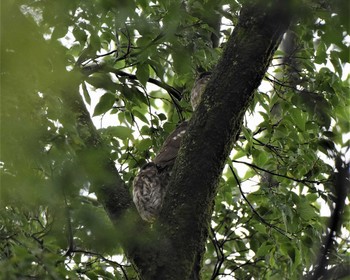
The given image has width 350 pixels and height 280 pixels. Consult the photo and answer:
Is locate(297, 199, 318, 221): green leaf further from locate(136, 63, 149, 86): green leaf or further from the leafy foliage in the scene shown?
locate(136, 63, 149, 86): green leaf

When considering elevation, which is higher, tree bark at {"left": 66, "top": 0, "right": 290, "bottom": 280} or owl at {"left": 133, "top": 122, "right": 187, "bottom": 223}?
owl at {"left": 133, "top": 122, "right": 187, "bottom": 223}

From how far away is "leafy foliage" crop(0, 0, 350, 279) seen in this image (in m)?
2.26

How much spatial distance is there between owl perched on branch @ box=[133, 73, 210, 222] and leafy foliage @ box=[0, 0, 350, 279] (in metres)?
0.24

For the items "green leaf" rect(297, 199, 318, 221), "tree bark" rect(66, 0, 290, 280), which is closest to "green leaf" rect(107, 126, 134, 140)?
"tree bark" rect(66, 0, 290, 280)

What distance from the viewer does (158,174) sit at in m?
5.37

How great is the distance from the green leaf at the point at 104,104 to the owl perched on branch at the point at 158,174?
0.55m

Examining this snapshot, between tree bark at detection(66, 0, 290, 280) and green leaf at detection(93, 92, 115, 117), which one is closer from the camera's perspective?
tree bark at detection(66, 0, 290, 280)

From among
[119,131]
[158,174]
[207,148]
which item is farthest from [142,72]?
[207,148]

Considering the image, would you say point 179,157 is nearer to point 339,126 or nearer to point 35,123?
point 35,123

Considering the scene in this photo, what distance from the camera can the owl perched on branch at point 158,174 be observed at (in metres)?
5.22

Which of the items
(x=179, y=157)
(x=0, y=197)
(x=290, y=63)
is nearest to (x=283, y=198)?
(x=290, y=63)

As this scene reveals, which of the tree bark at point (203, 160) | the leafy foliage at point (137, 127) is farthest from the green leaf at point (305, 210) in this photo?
the tree bark at point (203, 160)

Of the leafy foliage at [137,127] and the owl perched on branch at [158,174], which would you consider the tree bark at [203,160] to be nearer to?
the leafy foliage at [137,127]

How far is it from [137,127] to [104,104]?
748 mm
